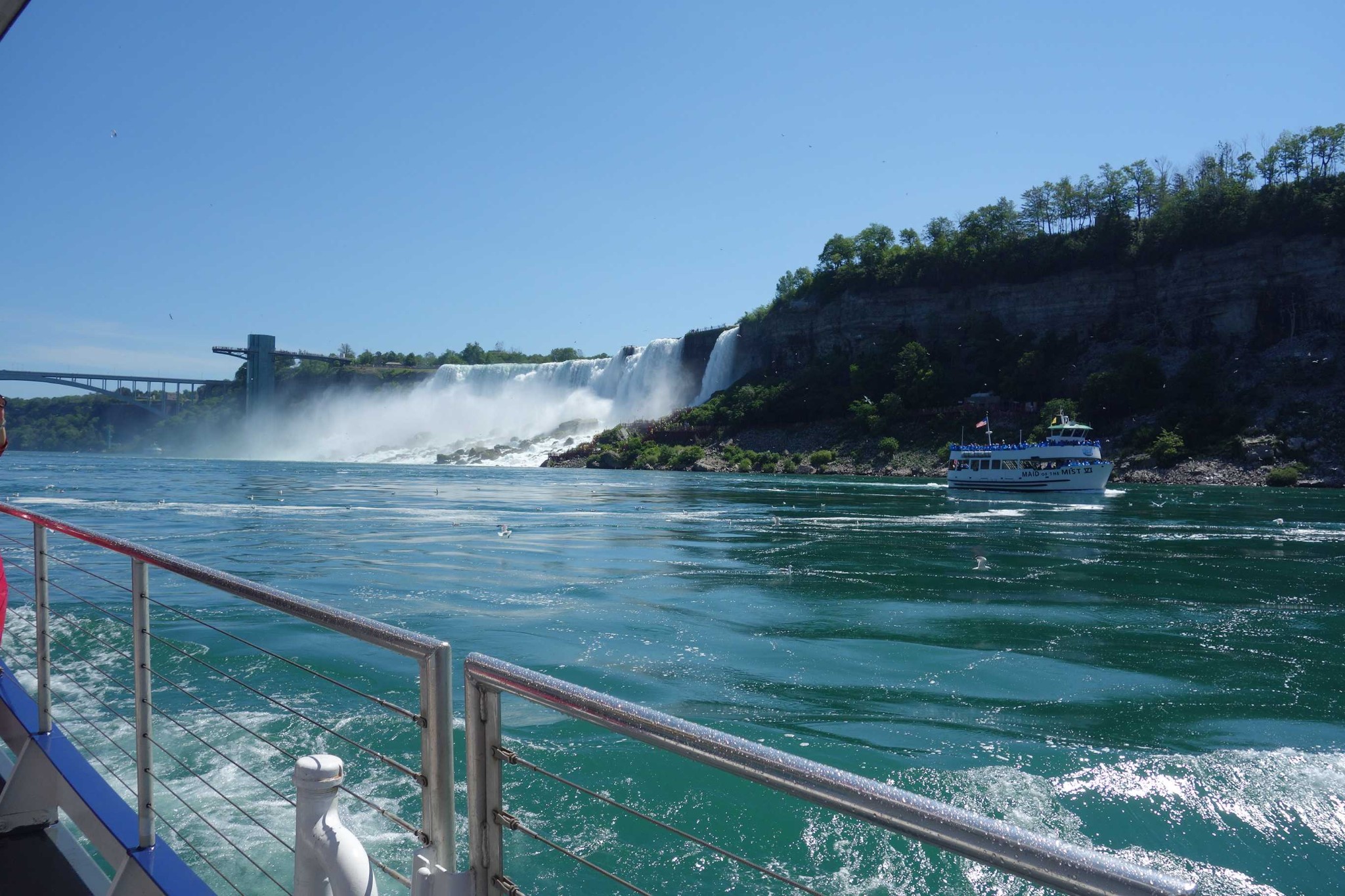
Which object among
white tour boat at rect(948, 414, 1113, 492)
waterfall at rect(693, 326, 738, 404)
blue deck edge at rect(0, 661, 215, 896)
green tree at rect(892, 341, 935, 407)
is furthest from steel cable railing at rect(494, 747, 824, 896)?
waterfall at rect(693, 326, 738, 404)

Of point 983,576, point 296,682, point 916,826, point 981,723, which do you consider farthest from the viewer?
point 983,576

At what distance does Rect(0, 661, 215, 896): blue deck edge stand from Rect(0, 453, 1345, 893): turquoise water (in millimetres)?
1677

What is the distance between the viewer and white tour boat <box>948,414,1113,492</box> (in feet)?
126

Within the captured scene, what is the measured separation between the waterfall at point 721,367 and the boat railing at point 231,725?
64.8m

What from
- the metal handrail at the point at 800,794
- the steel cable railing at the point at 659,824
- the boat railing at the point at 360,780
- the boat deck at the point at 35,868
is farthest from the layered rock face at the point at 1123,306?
the boat deck at the point at 35,868

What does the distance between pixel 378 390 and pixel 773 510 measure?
74898 millimetres

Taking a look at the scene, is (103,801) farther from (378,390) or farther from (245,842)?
(378,390)

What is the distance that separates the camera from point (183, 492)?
99.7 ft

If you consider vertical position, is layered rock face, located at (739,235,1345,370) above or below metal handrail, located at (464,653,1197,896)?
above

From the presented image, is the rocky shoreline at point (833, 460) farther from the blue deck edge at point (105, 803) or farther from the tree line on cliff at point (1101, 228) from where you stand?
the blue deck edge at point (105, 803)

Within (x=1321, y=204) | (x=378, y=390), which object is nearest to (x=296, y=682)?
(x=1321, y=204)

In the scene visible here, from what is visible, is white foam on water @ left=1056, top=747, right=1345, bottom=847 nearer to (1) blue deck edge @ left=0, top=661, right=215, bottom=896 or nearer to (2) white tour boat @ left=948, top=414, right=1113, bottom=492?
(1) blue deck edge @ left=0, top=661, right=215, bottom=896

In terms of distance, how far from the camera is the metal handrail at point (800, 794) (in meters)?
0.97

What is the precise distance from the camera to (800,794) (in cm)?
118
